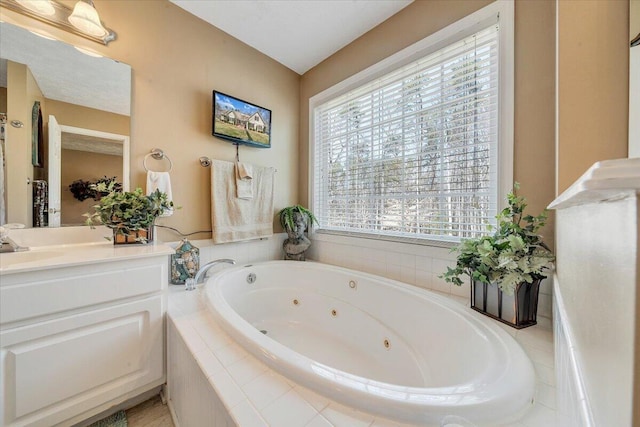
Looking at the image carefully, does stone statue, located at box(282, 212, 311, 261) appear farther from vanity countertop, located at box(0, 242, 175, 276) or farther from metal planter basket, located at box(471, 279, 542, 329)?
metal planter basket, located at box(471, 279, 542, 329)

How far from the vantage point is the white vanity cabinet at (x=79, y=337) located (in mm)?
876

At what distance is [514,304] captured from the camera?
1007 millimetres

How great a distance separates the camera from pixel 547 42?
1.11 m

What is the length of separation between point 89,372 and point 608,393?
160 centimetres

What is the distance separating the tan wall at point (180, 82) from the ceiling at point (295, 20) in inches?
4.2

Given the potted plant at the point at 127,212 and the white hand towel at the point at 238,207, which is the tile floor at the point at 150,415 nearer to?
the potted plant at the point at 127,212

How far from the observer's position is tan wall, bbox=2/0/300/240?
146 centimetres

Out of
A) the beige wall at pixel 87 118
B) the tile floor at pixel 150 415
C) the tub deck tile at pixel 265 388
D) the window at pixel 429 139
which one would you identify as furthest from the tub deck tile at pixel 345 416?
the beige wall at pixel 87 118

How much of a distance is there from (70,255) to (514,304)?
6.56 ft

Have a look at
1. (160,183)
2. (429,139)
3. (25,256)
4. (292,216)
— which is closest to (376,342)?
(292,216)

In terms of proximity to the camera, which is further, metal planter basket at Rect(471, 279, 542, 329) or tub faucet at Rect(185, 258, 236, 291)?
tub faucet at Rect(185, 258, 236, 291)

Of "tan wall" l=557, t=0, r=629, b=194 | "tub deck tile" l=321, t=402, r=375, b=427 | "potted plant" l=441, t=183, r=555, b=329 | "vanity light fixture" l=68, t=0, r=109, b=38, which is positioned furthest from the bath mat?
"tan wall" l=557, t=0, r=629, b=194

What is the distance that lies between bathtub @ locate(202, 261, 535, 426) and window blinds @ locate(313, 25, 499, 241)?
1.56 feet

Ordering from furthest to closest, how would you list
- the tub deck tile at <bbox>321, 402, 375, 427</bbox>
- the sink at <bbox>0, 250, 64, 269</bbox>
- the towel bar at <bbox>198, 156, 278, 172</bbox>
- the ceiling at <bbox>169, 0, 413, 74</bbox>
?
→ the towel bar at <bbox>198, 156, 278, 172</bbox>, the ceiling at <bbox>169, 0, 413, 74</bbox>, the sink at <bbox>0, 250, 64, 269</bbox>, the tub deck tile at <bbox>321, 402, 375, 427</bbox>
